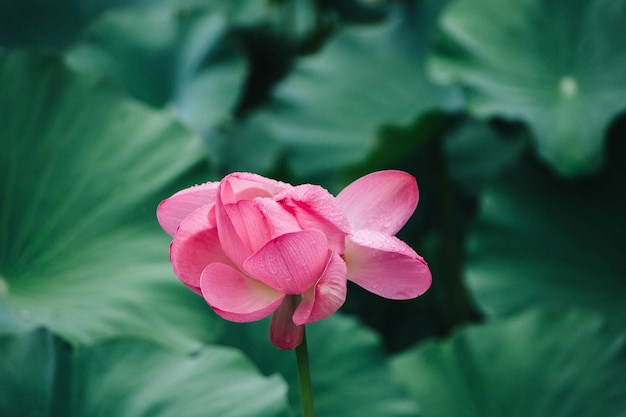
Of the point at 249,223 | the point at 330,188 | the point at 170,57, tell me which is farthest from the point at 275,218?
the point at 170,57

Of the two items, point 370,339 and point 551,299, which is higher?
point 551,299

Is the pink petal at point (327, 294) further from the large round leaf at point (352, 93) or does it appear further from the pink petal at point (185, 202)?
the large round leaf at point (352, 93)

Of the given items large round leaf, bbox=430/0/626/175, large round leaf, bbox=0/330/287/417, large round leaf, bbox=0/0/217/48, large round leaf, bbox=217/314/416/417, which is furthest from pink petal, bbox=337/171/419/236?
large round leaf, bbox=0/0/217/48

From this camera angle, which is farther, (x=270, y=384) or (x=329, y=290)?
(x=270, y=384)

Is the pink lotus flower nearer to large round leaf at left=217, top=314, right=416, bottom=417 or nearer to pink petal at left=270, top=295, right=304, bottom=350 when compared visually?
pink petal at left=270, top=295, right=304, bottom=350

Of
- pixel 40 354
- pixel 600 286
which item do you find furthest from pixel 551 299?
pixel 40 354

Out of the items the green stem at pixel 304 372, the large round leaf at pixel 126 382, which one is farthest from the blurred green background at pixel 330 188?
the green stem at pixel 304 372

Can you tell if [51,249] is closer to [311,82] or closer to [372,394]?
[372,394]
